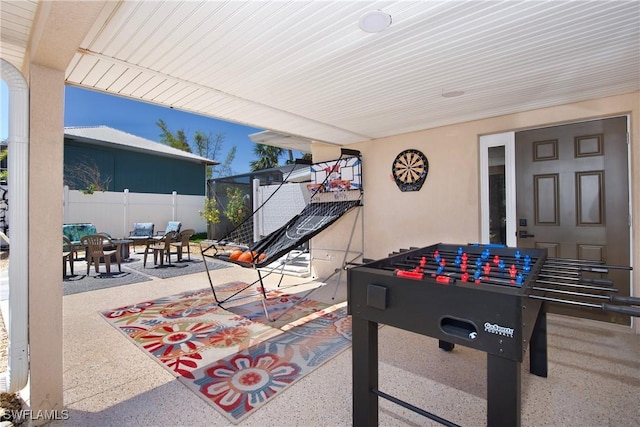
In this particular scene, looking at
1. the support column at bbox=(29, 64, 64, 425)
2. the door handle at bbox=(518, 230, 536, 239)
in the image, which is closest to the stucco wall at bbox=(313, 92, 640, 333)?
the door handle at bbox=(518, 230, 536, 239)

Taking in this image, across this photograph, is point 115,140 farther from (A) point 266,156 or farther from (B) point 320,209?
(B) point 320,209

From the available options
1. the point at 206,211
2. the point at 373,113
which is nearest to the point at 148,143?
the point at 206,211

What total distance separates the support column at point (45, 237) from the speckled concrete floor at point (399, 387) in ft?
0.90

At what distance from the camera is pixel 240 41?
2.16m

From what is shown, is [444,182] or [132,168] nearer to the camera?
[444,182]

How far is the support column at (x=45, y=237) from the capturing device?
1.82m

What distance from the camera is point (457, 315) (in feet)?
4.38

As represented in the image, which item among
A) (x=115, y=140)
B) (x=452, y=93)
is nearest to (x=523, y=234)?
(x=452, y=93)

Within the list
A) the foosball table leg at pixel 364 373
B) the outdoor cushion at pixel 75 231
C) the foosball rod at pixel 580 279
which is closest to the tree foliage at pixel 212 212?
the outdoor cushion at pixel 75 231

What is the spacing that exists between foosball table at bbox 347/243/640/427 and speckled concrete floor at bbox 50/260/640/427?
54 centimetres

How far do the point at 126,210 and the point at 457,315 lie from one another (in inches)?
447

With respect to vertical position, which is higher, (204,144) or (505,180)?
(204,144)

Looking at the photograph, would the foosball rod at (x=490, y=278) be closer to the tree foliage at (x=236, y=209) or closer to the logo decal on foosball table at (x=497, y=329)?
the logo decal on foosball table at (x=497, y=329)

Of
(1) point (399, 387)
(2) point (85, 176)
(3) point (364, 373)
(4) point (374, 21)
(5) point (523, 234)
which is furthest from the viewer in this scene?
(2) point (85, 176)
